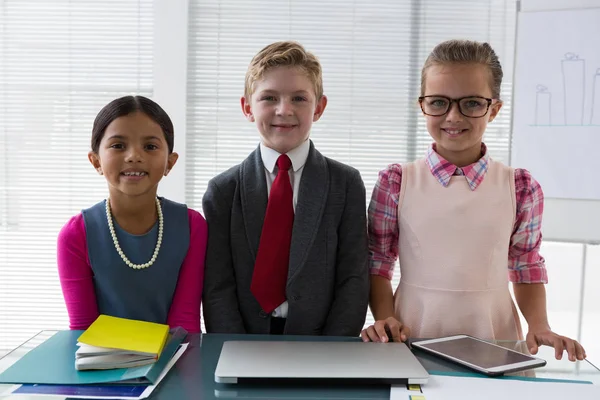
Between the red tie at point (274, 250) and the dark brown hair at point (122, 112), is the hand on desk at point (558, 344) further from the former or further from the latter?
the dark brown hair at point (122, 112)

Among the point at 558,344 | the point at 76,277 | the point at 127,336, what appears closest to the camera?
the point at 127,336

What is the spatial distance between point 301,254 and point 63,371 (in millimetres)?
645

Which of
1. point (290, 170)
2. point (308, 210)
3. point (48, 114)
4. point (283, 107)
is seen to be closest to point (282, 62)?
point (283, 107)

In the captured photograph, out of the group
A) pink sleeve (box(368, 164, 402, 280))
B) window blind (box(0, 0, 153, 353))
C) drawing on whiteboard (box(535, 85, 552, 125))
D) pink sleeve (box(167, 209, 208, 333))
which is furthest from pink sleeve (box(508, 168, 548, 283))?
window blind (box(0, 0, 153, 353))

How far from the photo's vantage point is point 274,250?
135 centimetres

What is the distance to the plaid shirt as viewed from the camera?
1.42m

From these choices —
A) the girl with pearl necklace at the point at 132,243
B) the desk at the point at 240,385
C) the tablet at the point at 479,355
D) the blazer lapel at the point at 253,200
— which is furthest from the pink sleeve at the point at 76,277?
the tablet at the point at 479,355

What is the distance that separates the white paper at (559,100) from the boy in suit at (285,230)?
4.79 feet

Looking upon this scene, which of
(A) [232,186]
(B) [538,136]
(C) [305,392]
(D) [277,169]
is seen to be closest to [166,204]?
(A) [232,186]

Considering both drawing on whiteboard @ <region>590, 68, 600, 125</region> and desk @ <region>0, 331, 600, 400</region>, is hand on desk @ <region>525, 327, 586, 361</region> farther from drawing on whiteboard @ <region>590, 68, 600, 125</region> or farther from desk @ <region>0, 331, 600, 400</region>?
drawing on whiteboard @ <region>590, 68, 600, 125</region>

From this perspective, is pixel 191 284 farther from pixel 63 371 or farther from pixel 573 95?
pixel 573 95

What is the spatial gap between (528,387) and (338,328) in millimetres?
612

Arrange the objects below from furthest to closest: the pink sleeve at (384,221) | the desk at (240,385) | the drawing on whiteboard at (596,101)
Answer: the drawing on whiteboard at (596,101) < the pink sleeve at (384,221) < the desk at (240,385)

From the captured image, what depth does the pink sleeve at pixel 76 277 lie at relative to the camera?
1.23 m
